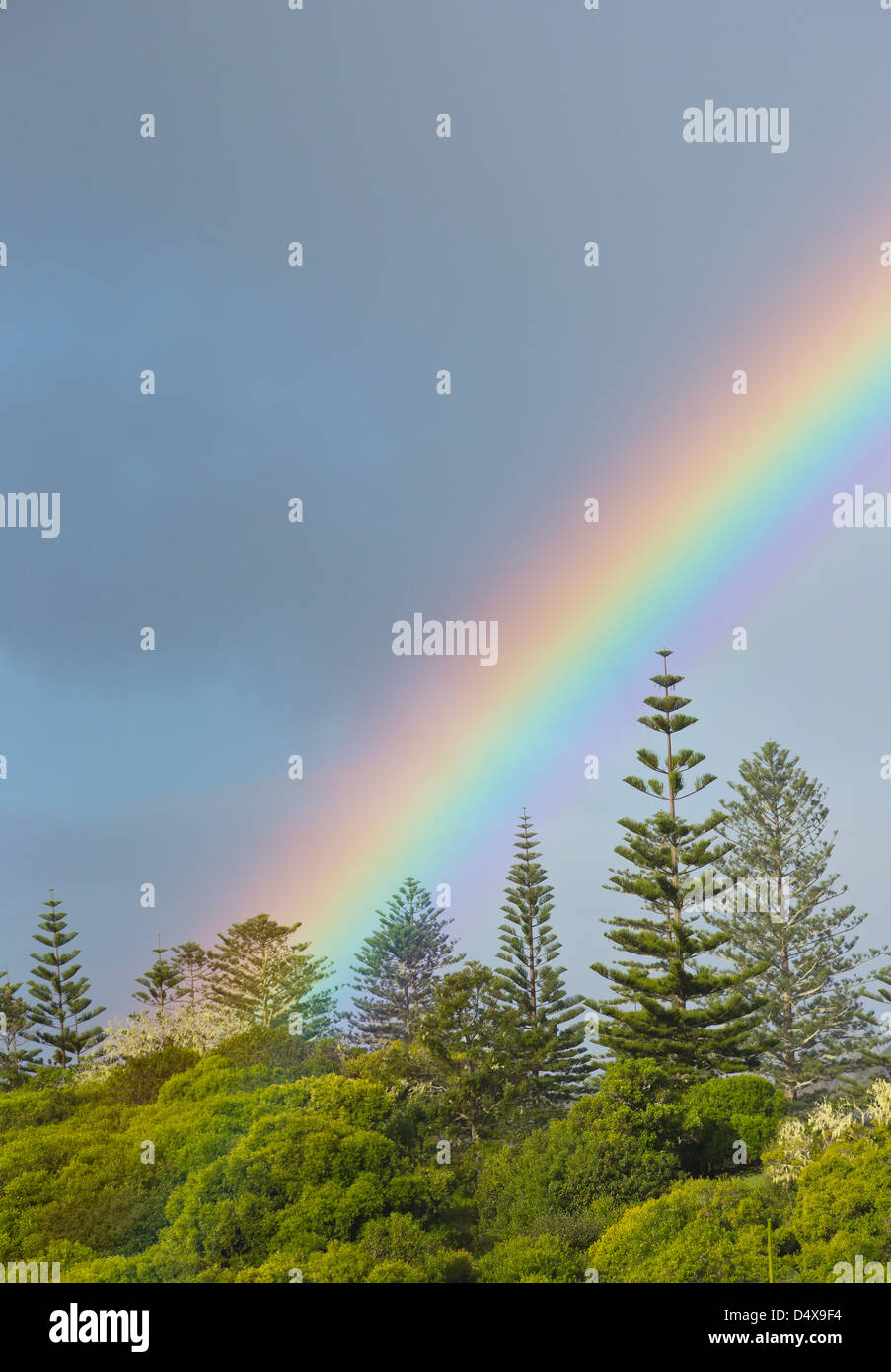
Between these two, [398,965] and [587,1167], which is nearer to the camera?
[587,1167]

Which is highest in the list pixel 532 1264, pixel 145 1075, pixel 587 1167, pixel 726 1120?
pixel 145 1075

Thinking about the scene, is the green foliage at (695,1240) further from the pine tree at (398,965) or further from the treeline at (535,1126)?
the pine tree at (398,965)

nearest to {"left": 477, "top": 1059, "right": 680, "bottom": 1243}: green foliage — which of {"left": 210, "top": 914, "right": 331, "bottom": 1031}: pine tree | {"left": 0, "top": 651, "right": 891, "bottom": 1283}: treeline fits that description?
{"left": 0, "top": 651, "right": 891, "bottom": 1283}: treeline

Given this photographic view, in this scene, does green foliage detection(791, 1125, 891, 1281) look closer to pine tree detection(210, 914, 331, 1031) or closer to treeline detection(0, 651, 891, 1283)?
treeline detection(0, 651, 891, 1283)

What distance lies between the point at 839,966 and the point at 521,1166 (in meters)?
20.7

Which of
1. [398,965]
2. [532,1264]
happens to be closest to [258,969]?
[398,965]

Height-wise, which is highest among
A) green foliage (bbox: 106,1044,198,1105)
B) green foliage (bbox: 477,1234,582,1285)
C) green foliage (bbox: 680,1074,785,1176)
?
green foliage (bbox: 106,1044,198,1105)

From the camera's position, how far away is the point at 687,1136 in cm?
2017

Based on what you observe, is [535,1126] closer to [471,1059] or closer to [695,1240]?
[471,1059]

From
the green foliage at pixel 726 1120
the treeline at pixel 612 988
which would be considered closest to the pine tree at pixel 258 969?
the treeline at pixel 612 988

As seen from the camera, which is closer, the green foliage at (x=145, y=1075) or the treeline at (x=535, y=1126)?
the treeline at (x=535, y=1126)

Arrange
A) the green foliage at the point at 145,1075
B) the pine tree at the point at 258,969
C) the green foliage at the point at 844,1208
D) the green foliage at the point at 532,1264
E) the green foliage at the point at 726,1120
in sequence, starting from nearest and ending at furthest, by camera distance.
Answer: the green foliage at the point at 844,1208, the green foliage at the point at 532,1264, the green foliage at the point at 726,1120, the green foliage at the point at 145,1075, the pine tree at the point at 258,969

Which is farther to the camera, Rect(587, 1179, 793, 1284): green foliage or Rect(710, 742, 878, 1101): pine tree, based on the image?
Rect(710, 742, 878, 1101): pine tree
